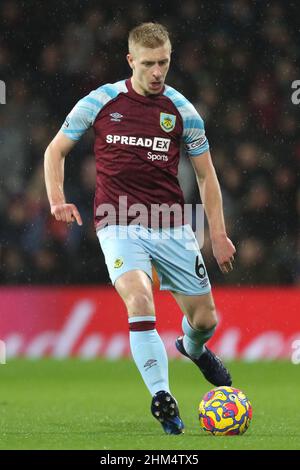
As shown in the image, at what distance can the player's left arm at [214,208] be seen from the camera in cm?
714

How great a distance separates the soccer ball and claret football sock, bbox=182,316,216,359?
102 centimetres

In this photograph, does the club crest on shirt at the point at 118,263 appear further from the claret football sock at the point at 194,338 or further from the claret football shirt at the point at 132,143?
the claret football sock at the point at 194,338

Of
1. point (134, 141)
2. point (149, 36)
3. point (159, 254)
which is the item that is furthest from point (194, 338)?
point (149, 36)

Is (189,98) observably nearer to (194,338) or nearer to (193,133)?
(194,338)

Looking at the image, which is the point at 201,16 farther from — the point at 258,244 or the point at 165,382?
the point at 165,382

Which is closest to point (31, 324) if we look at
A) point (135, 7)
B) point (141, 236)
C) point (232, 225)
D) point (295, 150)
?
point (232, 225)

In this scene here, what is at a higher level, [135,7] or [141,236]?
[135,7]

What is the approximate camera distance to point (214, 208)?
7234mm

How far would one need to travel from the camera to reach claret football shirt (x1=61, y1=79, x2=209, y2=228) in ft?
22.5

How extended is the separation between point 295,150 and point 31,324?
390cm

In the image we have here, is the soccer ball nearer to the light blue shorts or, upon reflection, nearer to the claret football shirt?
the light blue shorts

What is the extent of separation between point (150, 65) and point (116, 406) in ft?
9.51

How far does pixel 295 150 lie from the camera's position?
1441 centimetres

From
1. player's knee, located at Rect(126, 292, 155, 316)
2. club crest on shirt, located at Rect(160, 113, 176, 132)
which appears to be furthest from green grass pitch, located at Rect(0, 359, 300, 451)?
club crest on shirt, located at Rect(160, 113, 176, 132)
